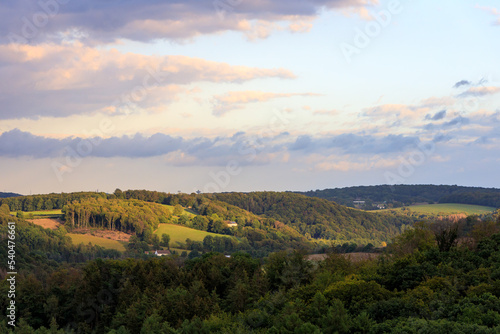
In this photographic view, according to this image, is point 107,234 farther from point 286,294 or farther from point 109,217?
point 286,294

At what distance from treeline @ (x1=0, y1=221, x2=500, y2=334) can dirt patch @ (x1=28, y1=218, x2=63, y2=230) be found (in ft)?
391

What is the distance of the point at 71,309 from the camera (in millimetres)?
57594

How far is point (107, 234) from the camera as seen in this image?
18375 centimetres

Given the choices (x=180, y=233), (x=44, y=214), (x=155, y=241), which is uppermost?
(x=44, y=214)

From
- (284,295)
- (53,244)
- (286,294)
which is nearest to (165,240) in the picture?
(53,244)

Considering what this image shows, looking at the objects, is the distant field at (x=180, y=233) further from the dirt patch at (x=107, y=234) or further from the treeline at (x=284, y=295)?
the treeline at (x=284, y=295)

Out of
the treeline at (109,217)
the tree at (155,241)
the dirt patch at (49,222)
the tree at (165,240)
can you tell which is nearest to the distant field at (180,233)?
the tree at (165,240)

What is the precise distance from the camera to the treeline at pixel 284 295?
112 ft

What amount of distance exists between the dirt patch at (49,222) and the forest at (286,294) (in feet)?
388

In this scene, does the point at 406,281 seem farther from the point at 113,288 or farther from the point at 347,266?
the point at 113,288

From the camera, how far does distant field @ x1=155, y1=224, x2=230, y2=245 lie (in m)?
178

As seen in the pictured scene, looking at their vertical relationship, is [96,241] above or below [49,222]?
below

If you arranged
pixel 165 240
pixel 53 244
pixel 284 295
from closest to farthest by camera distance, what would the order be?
1. pixel 284 295
2. pixel 53 244
3. pixel 165 240

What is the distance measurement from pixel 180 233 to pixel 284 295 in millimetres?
138452
